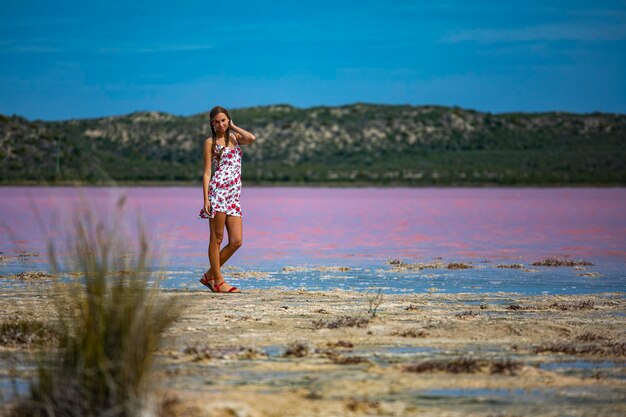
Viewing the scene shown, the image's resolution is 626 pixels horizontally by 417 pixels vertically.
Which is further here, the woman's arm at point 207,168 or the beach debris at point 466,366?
the woman's arm at point 207,168

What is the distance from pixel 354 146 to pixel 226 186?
450 feet

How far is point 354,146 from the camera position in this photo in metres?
150

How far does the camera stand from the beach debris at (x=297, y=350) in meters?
8.54

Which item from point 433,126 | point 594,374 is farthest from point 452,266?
point 433,126

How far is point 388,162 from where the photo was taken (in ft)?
451

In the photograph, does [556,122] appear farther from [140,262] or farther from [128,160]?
[140,262]

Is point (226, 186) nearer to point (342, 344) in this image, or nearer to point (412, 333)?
point (412, 333)

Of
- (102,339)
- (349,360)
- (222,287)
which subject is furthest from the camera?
(222,287)

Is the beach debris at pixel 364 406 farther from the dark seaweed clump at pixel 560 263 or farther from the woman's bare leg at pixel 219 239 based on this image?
the dark seaweed clump at pixel 560 263

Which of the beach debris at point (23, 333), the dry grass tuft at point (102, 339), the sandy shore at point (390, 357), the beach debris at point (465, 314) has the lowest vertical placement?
the beach debris at point (465, 314)

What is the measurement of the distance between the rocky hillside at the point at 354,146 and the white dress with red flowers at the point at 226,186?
83169 mm

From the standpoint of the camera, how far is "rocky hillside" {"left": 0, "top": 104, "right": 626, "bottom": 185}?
110 meters

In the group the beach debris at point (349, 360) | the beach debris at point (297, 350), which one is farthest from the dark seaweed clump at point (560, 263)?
the beach debris at point (349, 360)

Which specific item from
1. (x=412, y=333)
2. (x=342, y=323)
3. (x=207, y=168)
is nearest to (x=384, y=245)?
(x=207, y=168)
